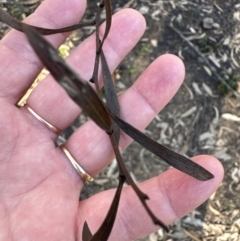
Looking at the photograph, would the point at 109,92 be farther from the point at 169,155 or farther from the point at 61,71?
the point at 61,71

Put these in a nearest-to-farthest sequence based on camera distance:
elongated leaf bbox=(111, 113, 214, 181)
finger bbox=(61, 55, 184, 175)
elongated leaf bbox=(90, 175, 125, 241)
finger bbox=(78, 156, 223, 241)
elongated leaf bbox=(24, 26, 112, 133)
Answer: elongated leaf bbox=(24, 26, 112, 133)
elongated leaf bbox=(90, 175, 125, 241)
elongated leaf bbox=(111, 113, 214, 181)
finger bbox=(78, 156, 223, 241)
finger bbox=(61, 55, 184, 175)

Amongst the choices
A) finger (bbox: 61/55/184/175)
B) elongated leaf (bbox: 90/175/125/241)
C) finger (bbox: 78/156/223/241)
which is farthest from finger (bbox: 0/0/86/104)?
elongated leaf (bbox: 90/175/125/241)

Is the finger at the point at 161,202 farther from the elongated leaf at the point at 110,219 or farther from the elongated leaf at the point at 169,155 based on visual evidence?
the elongated leaf at the point at 110,219

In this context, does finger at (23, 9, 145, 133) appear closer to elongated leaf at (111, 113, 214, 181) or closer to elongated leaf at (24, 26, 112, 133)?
elongated leaf at (111, 113, 214, 181)

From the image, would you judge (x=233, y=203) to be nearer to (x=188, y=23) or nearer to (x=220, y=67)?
(x=220, y=67)

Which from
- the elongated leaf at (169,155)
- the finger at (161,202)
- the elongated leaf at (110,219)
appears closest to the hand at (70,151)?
the finger at (161,202)

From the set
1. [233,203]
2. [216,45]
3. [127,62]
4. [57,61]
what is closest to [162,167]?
[233,203]
